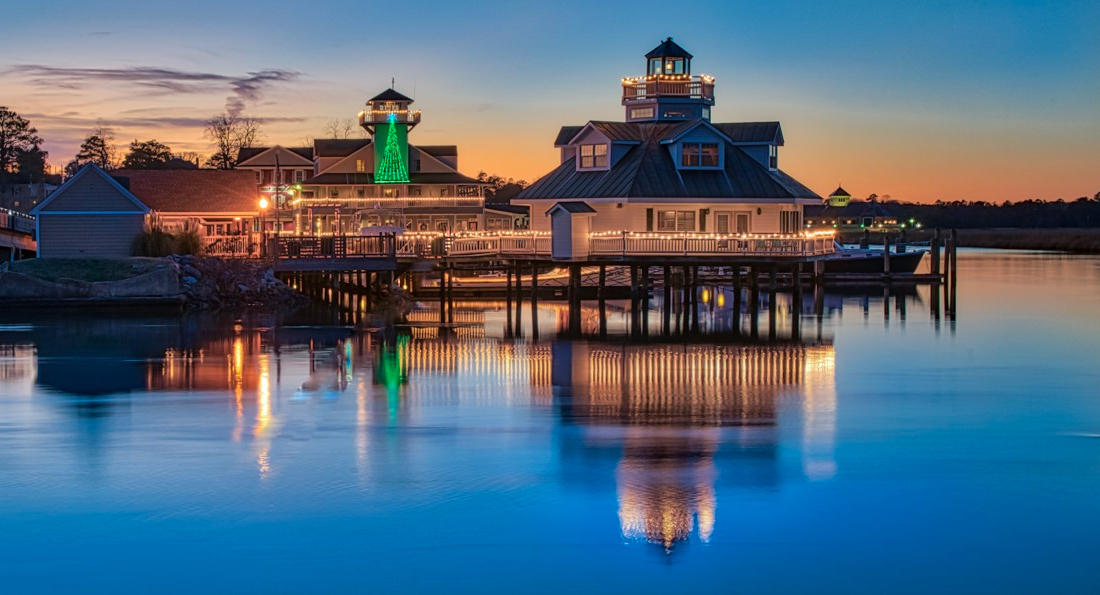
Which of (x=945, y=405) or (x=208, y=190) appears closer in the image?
(x=945, y=405)

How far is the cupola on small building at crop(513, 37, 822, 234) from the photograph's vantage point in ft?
156

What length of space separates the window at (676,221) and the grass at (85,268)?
18306 mm

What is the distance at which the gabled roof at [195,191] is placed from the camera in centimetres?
6419

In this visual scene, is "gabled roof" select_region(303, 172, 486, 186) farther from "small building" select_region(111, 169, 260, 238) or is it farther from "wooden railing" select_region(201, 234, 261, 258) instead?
"wooden railing" select_region(201, 234, 261, 258)

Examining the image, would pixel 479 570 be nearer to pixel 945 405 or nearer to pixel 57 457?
pixel 57 457

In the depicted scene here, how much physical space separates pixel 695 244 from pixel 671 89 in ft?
39.5

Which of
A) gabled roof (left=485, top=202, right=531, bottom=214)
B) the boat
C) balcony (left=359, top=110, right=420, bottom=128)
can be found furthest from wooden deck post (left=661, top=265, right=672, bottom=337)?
gabled roof (left=485, top=202, right=531, bottom=214)

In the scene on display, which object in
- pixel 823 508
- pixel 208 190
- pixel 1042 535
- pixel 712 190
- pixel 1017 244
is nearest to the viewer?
pixel 1042 535

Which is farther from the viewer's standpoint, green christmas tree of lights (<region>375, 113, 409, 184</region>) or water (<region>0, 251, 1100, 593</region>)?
green christmas tree of lights (<region>375, 113, 409, 184</region>)

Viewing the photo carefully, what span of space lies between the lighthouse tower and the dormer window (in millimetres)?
30724

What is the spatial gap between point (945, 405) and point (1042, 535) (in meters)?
9.32

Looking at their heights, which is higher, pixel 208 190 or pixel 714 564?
pixel 208 190

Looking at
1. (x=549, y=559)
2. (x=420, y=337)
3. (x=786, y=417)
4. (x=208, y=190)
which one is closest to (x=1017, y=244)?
(x=208, y=190)

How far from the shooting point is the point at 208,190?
65.2 metres
